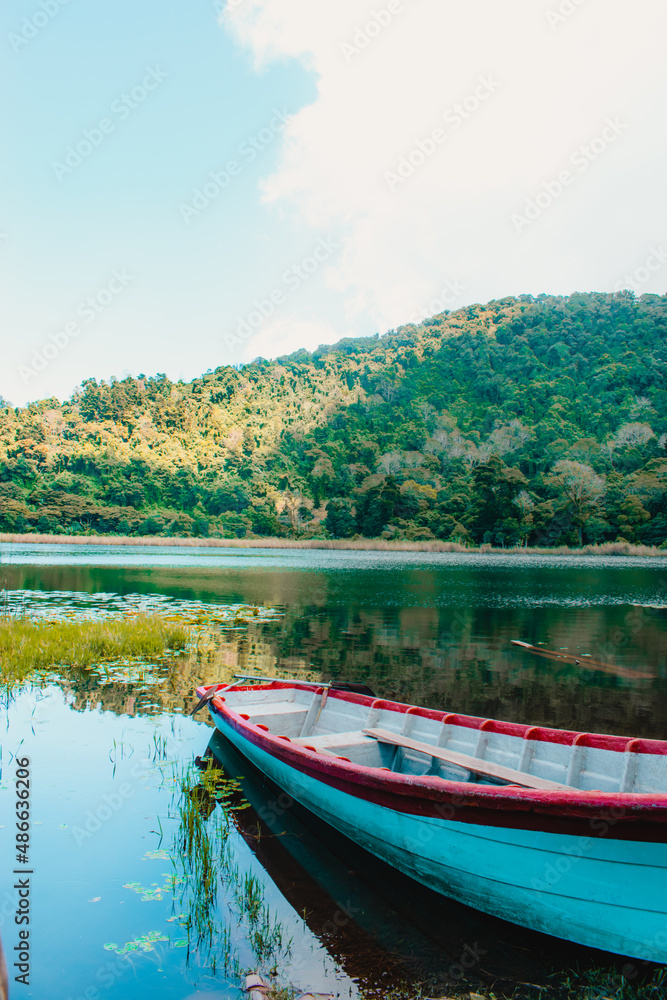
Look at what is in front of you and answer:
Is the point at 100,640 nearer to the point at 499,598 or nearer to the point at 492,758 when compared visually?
the point at 492,758

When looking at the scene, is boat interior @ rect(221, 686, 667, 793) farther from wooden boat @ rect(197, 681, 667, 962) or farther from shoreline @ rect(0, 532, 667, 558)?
shoreline @ rect(0, 532, 667, 558)

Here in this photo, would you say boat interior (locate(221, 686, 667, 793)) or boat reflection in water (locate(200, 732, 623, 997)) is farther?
boat interior (locate(221, 686, 667, 793))

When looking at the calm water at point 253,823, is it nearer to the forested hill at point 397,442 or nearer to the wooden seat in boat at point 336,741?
the wooden seat in boat at point 336,741

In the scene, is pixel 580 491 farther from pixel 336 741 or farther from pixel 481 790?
pixel 481 790

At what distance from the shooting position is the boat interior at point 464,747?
4965 mm

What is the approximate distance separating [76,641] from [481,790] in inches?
454

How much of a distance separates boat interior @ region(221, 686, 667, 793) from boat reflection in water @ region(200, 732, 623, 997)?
963 millimetres

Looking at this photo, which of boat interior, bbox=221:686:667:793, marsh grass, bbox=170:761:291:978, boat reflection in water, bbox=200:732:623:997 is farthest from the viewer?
boat interior, bbox=221:686:667:793

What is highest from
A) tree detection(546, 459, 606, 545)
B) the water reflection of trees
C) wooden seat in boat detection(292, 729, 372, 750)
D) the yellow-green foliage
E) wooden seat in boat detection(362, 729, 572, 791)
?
tree detection(546, 459, 606, 545)

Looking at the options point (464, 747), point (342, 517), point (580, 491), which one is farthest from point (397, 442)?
point (464, 747)

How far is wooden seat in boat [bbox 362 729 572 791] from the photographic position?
5008mm

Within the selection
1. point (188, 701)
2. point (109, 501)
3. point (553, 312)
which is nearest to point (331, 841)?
point (188, 701)

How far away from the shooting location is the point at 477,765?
5.35 m

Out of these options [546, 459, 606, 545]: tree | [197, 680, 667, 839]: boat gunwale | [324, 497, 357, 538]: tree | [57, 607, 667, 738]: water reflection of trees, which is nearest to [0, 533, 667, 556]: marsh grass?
[546, 459, 606, 545]: tree
